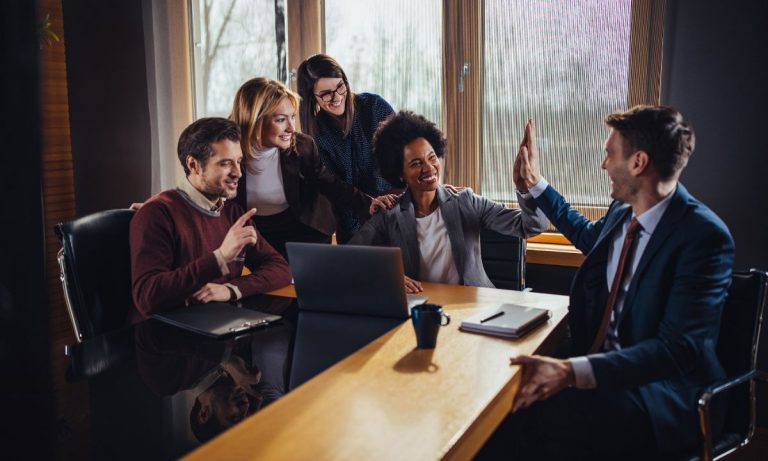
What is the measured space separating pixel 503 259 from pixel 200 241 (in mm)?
1084

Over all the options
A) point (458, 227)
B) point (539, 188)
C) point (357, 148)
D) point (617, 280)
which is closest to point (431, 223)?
point (458, 227)

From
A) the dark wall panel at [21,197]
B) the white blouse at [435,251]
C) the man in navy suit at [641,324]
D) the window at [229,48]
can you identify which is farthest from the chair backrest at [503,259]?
the dark wall panel at [21,197]

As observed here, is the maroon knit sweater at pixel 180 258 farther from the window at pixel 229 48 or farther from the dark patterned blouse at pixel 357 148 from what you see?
the window at pixel 229 48

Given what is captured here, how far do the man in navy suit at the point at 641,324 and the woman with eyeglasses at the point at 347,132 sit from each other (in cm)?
123

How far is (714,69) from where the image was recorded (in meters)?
2.52

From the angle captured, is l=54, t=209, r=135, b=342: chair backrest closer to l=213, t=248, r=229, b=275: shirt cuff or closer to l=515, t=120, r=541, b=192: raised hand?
l=213, t=248, r=229, b=275: shirt cuff

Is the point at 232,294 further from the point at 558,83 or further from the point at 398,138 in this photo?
the point at 558,83

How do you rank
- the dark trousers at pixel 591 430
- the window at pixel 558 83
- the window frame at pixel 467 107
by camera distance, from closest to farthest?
the dark trousers at pixel 591 430 → the window at pixel 558 83 → the window frame at pixel 467 107

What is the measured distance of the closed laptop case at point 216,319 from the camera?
63.9 inches

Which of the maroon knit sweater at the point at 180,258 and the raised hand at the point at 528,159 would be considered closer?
the maroon knit sweater at the point at 180,258

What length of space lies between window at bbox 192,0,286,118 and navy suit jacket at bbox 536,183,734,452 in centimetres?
272

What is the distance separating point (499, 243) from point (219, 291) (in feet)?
3.43

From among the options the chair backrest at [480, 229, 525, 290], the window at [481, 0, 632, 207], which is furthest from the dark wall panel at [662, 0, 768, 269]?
the chair backrest at [480, 229, 525, 290]

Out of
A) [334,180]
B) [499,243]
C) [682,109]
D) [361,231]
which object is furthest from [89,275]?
[682,109]
